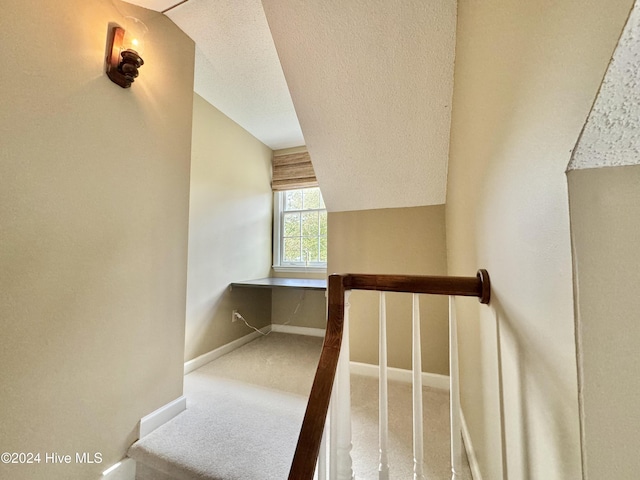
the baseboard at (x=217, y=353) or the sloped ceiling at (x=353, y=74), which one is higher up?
the sloped ceiling at (x=353, y=74)

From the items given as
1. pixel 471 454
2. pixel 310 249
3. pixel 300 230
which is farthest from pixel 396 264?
pixel 300 230

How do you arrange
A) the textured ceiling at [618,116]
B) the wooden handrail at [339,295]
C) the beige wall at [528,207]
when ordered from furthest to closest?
the wooden handrail at [339,295] → the beige wall at [528,207] → the textured ceiling at [618,116]

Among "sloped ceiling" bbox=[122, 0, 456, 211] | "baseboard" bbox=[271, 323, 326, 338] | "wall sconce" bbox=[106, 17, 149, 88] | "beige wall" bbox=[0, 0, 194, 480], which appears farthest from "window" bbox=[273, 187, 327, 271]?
"wall sconce" bbox=[106, 17, 149, 88]

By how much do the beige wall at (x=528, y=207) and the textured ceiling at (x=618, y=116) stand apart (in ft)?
0.04

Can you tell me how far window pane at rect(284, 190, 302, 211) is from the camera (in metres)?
3.54

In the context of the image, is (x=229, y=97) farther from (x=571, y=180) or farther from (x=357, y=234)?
(x=571, y=180)

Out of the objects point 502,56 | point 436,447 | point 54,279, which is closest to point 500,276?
point 502,56

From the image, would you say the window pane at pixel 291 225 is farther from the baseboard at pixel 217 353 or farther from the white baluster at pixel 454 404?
the white baluster at pixel 454 404

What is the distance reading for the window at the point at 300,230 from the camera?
11.2 feet

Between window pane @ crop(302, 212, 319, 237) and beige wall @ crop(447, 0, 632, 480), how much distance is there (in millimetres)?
2473

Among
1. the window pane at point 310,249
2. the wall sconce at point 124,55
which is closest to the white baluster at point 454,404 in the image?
the wall sconce at point 124,55

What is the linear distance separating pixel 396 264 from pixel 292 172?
2.01 m

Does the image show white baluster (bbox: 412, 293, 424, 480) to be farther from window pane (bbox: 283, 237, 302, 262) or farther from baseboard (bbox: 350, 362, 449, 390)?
window pane (bbox: 283, 237, 302, 262)

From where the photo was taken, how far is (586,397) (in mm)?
391
